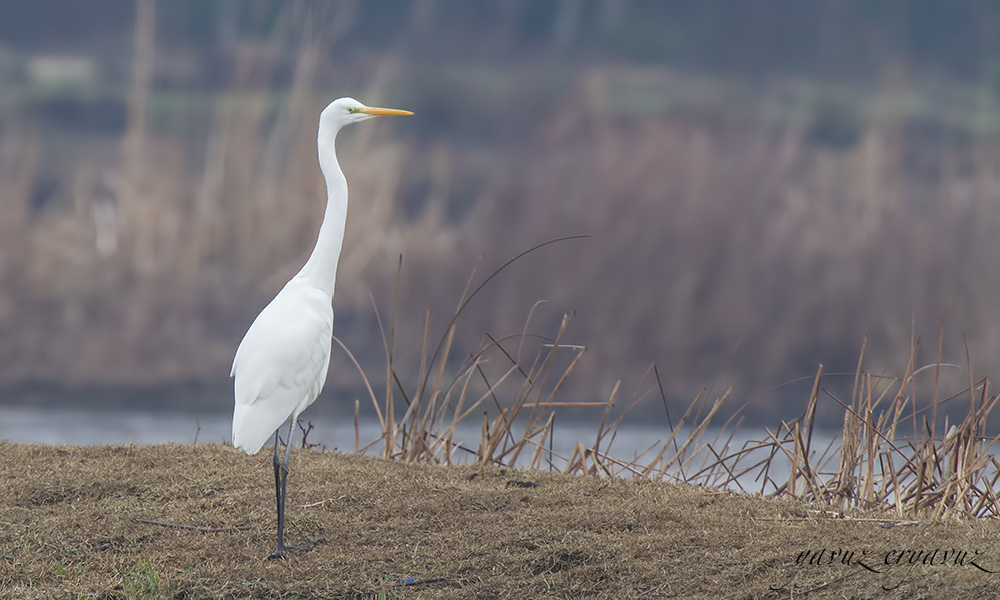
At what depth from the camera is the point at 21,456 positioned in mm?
4816

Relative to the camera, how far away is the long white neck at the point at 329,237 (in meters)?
4.43

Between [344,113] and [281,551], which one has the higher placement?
[344,113]

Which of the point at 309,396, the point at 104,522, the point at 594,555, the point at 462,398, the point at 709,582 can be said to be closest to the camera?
the point at 709,582

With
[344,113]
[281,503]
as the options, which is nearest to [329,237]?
[344,113]

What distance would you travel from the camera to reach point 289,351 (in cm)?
402

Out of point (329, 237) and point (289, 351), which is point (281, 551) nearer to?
point (289, 351)

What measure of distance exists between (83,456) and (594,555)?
8.46ft

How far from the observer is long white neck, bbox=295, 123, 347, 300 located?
14.5 feet

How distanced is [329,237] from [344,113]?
1.97 ft

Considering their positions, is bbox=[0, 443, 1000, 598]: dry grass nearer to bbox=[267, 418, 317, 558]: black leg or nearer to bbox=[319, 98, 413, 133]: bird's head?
bbox=[267, 418, 317, 558]: black leg

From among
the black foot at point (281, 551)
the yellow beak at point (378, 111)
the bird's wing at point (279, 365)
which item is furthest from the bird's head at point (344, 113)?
the black foot at point (281, 551)

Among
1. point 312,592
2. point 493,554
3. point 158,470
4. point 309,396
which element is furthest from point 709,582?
point 158,470

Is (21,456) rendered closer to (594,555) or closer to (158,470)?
(158,470)

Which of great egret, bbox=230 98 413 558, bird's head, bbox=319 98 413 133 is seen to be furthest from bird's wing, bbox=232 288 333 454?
bird's head, bbox=319 98 413 133
